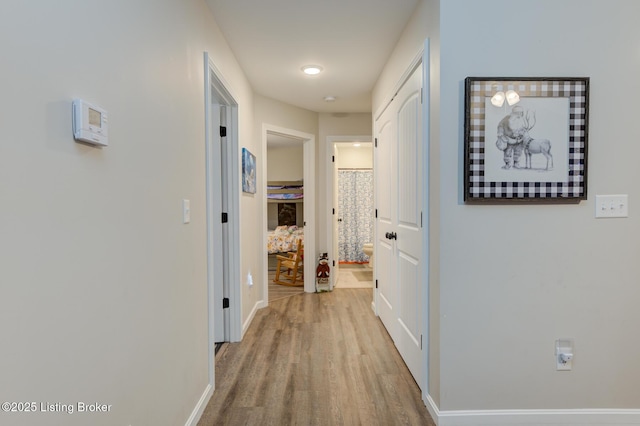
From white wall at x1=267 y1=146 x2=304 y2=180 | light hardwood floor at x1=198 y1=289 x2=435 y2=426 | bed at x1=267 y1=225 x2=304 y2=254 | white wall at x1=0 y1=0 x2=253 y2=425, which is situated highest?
white wall at x1=267 y1=146 x2=304 y2=180

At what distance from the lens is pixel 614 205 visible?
1.73 metres

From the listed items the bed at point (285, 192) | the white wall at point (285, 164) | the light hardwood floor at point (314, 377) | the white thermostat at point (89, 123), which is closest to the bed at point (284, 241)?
the bed at point (285, 192)

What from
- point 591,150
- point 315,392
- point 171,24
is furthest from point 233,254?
point 591,150

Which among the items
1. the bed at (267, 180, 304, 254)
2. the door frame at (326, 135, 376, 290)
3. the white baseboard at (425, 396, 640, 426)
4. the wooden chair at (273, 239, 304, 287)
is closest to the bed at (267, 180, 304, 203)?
the bed at (267, 180, 304, 254)

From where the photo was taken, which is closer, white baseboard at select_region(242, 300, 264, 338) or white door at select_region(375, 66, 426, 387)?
white door at select_region(375, 66, 426, 387)

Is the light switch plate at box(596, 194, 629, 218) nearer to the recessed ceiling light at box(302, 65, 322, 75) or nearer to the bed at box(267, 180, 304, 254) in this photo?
the recessed ceiling light at box(302, 65, 322, 75)

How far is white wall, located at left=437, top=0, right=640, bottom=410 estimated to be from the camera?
1711 mm

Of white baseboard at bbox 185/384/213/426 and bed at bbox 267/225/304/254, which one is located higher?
bed at bbox 267/225/304/254

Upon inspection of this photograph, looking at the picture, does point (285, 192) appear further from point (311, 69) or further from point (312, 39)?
point (312, 39)

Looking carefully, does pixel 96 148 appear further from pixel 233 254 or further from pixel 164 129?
pixel 233 254

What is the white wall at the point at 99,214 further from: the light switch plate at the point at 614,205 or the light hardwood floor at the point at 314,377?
the light switch plate at the point at 614,205

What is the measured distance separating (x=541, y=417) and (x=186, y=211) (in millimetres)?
2086

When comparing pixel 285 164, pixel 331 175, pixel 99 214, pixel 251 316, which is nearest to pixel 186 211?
pixel 99 214

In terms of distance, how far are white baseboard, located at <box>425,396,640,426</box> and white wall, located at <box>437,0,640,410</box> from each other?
34 millimetres
